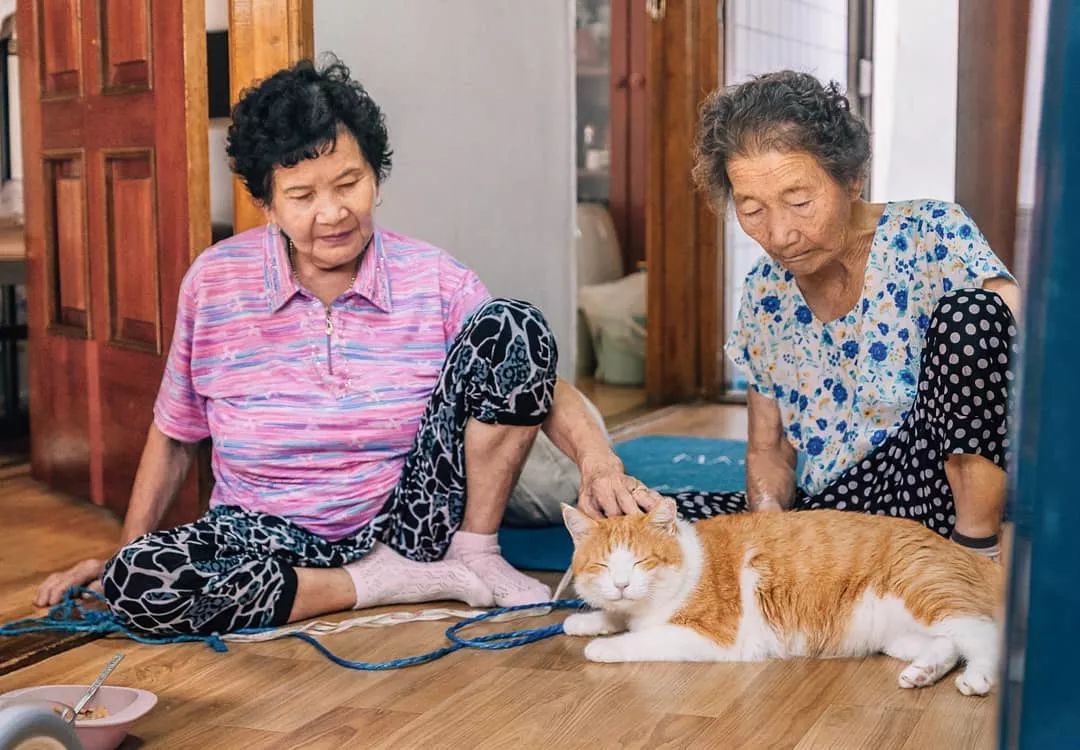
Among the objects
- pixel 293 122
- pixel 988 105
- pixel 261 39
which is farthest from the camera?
pixel 988 105

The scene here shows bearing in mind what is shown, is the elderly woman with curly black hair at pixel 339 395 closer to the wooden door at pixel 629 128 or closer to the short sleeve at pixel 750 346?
the short sleeve at pixel 750 346

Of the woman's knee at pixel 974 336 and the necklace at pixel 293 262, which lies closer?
the woman's knee at pixel 974 336

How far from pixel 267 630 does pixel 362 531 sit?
0.25 m

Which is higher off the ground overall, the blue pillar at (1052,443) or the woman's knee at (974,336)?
the blue pillar at (1052,443)

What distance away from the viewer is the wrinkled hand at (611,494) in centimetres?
211

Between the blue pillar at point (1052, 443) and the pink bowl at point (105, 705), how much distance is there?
4.44 ft

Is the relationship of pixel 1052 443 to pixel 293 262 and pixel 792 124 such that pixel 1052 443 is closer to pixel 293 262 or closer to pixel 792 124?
pixel 792 124

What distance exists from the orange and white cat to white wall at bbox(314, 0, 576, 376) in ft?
4.92

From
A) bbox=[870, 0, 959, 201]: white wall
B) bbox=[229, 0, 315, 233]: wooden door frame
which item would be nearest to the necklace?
bbox=[229, 0, 315, 233]: wooden door frame

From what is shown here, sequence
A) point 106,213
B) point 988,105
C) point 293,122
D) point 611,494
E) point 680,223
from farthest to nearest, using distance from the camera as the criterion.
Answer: point 680,223 < point 988,105 < point 106,213 < point 293,122 < point 611,494

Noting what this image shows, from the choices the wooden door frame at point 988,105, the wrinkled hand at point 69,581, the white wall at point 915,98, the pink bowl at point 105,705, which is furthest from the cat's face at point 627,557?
the white wall at point 915,98

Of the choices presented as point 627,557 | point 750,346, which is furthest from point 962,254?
point 627,557

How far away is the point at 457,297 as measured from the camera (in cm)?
240

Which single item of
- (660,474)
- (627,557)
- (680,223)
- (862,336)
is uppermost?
(680,223)
